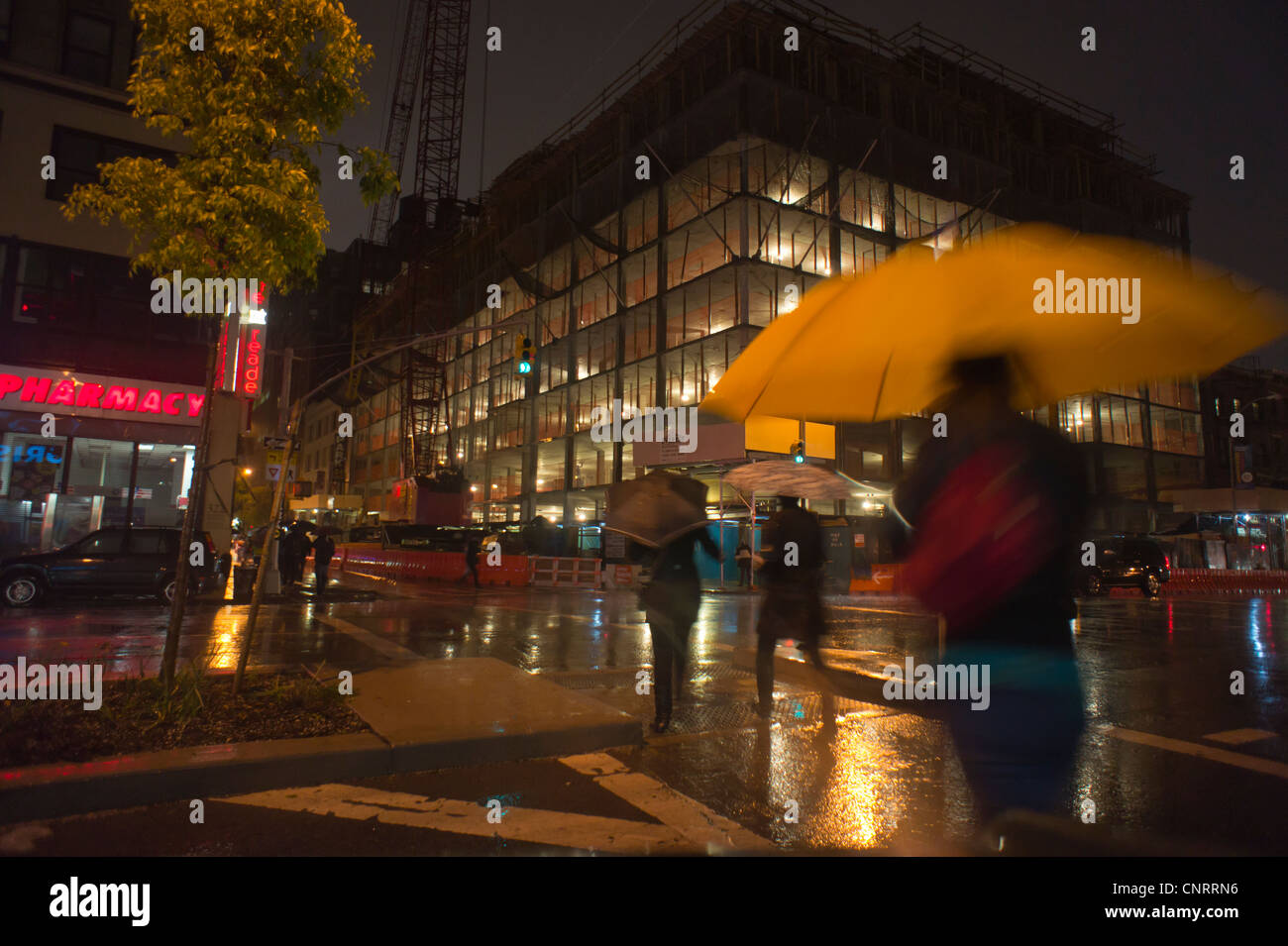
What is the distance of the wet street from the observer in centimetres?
369

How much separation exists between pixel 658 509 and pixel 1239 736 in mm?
4804

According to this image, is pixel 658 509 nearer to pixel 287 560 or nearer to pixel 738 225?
pixel 287 560

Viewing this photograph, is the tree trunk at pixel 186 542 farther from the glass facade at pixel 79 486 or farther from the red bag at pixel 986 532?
the glass facade at pixel 79 486

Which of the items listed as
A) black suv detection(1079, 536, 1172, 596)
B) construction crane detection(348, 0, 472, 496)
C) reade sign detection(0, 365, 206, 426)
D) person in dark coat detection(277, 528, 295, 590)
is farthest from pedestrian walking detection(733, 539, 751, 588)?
construction crane detection(348, 0, 472, 496)

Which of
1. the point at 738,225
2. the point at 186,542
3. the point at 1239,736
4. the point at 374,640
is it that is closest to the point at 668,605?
the point at 186,542

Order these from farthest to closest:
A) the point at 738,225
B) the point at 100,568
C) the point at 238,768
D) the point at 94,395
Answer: the point at 738,225 < the point at 94,395 < the point at 100,568 < the point at 238,768

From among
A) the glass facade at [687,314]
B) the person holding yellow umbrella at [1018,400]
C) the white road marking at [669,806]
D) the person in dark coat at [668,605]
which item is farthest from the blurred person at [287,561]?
the person holding yellow umbrella at [1018,400]

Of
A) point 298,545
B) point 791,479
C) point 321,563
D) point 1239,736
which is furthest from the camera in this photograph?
point 298,545

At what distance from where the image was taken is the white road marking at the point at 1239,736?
5578mm

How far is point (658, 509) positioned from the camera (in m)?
5.87

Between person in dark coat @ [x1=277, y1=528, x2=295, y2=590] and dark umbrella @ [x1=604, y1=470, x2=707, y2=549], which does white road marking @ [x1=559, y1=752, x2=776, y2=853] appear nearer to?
dark umbrella @ [x1=604, y1=470, x2=707, y2=549]

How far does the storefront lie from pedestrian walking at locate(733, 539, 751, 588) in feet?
52.2

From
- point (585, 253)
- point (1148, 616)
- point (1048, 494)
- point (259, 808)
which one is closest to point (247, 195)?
point (259, 808)
